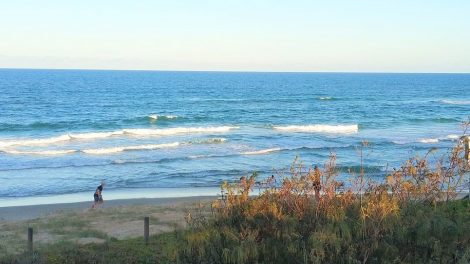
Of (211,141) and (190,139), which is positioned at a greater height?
(211,141)

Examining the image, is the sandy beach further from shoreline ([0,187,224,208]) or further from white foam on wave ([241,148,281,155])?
white foam on wave ([241,148,281,155])

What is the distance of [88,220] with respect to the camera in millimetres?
17484

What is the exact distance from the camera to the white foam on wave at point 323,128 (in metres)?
47.8

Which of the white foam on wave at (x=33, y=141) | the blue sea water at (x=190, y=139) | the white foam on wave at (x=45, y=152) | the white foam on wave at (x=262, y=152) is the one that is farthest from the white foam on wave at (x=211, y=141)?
the white foam on wave at (x=33, y=141)

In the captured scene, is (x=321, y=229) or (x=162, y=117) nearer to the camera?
(x=321, y=229)

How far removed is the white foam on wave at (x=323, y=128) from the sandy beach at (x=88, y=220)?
1037 inches

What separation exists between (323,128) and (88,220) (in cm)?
3449

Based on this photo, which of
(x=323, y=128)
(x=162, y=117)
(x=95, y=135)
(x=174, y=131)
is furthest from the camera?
(x=162, y=117)

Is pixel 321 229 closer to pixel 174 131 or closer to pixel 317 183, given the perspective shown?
pixel 317 183

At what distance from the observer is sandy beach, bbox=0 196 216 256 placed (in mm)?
14309

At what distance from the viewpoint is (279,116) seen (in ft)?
196

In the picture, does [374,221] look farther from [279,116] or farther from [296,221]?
[279,116]

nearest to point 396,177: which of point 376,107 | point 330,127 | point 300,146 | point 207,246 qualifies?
point 207,246

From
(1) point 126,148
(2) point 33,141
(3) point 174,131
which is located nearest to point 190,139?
(3) point 174,131
